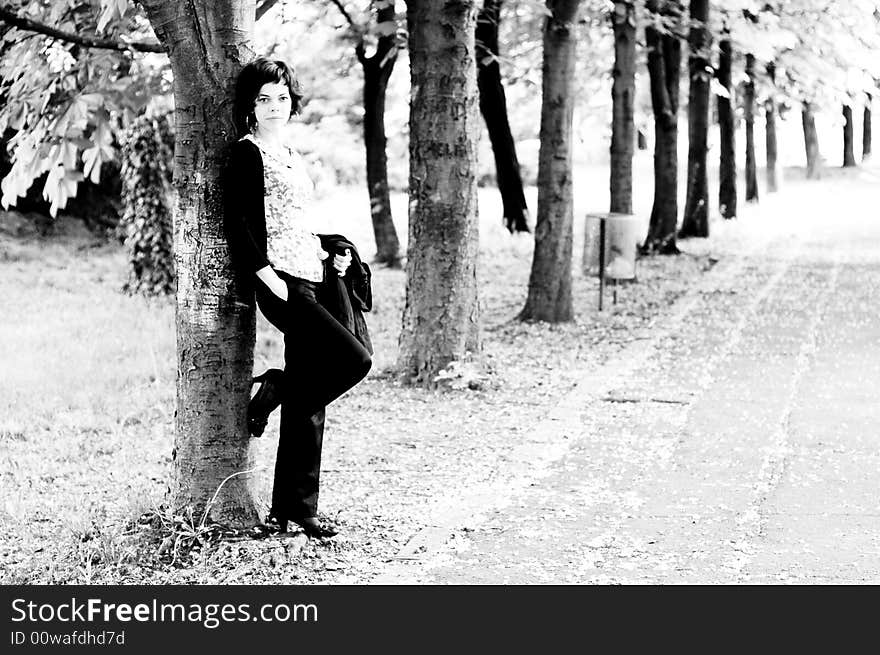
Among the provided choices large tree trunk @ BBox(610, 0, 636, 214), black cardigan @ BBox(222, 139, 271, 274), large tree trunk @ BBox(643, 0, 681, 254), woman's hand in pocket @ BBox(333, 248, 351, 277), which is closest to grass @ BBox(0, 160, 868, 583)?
woman's hand in pocket @ BBox(333, 248, 351, 277)

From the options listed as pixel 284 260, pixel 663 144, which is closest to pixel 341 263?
pixel 284 260

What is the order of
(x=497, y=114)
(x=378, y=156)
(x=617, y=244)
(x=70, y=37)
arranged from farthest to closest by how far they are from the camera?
1. (x=497, y=114)
2. (x=378, y=156)
3. (x=617, y=244)
4. (x=70, y=37)

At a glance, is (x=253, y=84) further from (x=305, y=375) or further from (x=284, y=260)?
(x=305, y=375)

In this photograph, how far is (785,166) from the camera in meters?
62.5

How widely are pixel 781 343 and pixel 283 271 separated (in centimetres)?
880

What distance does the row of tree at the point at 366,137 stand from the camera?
5887 mm

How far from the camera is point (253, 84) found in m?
5.70

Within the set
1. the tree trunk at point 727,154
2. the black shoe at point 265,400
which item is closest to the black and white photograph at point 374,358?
the black shoe at point 265,400

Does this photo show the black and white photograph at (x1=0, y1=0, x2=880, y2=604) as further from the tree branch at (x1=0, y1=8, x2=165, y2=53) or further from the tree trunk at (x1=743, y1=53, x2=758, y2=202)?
the tree trunk at (x1=743, y1=53, x2=758, y2=202)

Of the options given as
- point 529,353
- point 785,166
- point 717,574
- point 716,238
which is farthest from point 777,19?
point 785,166

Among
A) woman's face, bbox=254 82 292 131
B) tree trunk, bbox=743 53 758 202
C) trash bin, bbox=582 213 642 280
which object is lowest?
trash bin, bbox=582 213 642 280

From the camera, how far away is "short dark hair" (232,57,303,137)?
224 inches

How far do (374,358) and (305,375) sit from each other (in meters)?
6.38

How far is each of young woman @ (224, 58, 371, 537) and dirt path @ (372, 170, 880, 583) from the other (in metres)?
0.90
